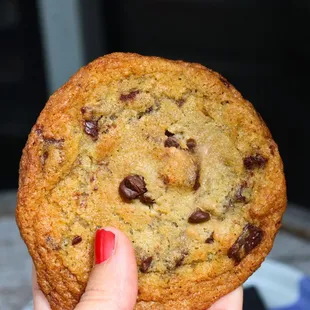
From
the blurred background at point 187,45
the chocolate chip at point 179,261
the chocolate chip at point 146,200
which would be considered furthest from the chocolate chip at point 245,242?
the blurred background at point 187,45

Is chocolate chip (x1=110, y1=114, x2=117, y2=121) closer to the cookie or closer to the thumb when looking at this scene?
the cookie

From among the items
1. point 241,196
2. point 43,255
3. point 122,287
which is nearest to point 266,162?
point 241,196

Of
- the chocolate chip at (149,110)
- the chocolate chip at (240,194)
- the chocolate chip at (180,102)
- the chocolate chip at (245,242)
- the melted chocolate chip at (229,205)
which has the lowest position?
the chocolate chip at (245,242)

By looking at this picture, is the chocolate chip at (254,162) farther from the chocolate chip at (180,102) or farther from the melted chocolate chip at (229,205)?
the chocolate chip at (180,102)

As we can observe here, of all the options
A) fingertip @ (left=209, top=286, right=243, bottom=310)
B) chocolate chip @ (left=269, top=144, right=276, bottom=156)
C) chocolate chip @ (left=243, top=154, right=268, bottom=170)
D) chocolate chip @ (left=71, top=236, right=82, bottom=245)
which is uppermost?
chocolate chip @ (left=269, top=144, right=276, bottom=156)

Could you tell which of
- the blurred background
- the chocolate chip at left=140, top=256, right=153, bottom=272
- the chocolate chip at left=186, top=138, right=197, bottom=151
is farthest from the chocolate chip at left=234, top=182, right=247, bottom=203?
the blurred background

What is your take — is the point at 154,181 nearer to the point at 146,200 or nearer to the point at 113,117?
the point at 146,200
